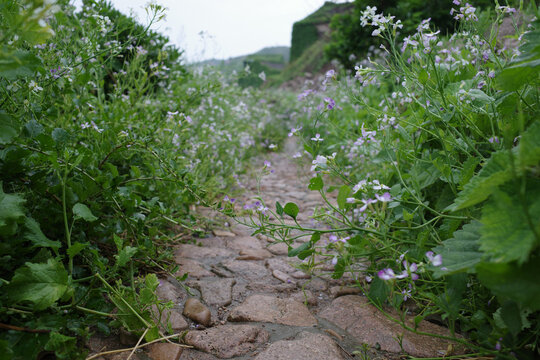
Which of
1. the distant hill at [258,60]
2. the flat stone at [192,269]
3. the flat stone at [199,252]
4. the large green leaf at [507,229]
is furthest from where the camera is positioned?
the distant hill at [258,60]

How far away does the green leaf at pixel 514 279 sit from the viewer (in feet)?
2.70

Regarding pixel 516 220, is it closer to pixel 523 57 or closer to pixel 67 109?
pixel 523 57

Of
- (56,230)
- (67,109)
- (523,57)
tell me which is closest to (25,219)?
(56,230)

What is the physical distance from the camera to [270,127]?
7184 mm

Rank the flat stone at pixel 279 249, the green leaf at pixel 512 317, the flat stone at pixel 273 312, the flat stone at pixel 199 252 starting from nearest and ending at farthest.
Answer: the green leaf at pixel 512 317, the flat stone at pixel 273 312, the flat stone at pixel 199 252, the flat stone at pixel 279 249

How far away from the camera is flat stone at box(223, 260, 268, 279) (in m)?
1.99

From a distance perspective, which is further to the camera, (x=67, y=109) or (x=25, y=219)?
(x=67, y=109)

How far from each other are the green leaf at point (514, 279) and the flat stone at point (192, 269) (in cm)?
140

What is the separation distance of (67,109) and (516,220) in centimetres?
225

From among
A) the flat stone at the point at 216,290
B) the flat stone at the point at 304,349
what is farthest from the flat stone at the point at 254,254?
the flat stone at the point at 304,349

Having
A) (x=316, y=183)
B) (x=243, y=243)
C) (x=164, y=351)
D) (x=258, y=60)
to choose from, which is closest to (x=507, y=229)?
(x=316, y=183)

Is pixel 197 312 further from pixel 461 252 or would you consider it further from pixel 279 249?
pixel 461 252

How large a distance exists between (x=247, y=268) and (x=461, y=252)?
50.8 inches

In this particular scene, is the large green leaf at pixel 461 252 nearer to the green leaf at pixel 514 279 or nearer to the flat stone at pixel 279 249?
the green leaf at pixel 514 279
